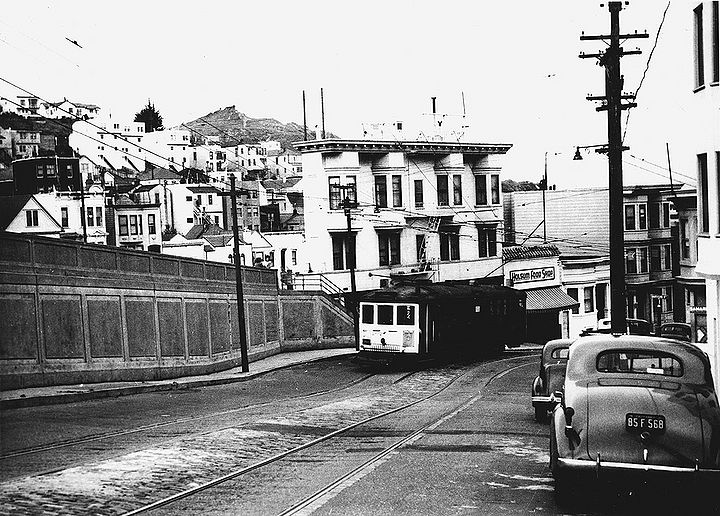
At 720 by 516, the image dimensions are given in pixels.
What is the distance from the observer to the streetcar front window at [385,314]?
116ft

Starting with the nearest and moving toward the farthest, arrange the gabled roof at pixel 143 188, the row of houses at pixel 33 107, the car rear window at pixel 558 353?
1. the car rear window at pixel 558 353
2. the row of houses at pixel 33 107
3. the gabled roof at pixel 143 188

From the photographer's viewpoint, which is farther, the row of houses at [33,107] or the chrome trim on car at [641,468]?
the row of houses at [33,107]

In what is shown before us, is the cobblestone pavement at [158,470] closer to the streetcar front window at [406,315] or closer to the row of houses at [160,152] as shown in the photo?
the streetcar front window at [406,315]

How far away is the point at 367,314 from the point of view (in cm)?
3612

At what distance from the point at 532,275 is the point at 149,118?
399 ft

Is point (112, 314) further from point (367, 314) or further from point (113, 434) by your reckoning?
point (113, 434)

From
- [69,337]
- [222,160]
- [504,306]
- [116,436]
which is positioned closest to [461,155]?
[504,306]

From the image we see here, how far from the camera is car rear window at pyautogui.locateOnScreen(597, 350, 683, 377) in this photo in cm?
1087

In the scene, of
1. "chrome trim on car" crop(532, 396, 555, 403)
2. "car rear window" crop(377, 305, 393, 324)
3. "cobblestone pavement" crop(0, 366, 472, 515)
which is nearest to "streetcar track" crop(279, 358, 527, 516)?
"cobblestone pavement" crop(0, 366, 472, 515)

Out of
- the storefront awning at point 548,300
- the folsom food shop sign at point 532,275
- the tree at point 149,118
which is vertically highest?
the tree at point 149,118

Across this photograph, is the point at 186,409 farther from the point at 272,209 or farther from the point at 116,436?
the point at 272,209

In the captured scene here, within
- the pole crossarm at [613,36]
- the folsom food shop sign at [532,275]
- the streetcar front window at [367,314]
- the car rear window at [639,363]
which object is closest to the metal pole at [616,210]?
the pole crossarm at [613,36]

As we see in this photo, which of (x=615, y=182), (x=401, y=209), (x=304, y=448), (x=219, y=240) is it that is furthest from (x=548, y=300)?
(x=304, y=448)

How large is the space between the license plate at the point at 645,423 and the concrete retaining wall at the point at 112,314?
653 inches
